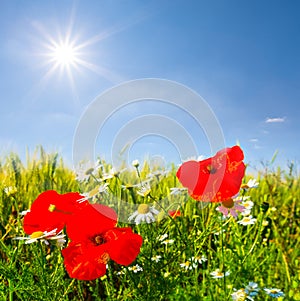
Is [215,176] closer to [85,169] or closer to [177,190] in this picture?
[177,190]

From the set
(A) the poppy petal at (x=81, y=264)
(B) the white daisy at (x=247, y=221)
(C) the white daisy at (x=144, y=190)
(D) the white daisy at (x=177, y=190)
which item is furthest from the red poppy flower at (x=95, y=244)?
(B) the white daisy at (x=247, y=221)

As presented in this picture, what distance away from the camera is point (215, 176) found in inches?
38.9

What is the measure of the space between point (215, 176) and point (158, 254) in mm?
883

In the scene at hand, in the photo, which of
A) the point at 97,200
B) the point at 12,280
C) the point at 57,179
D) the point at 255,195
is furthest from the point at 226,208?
the point at 255,195

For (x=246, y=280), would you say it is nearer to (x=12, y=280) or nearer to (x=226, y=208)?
(x=226, y=208)

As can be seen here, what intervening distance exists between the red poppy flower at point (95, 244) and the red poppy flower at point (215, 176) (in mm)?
207

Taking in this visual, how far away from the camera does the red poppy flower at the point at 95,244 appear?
86 cm

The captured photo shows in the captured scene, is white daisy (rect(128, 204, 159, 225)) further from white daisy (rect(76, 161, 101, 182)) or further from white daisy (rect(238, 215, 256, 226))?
white daisy (rect(238, 215, 256, 226))

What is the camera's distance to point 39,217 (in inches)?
38.2

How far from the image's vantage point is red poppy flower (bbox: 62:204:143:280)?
2.82 feet

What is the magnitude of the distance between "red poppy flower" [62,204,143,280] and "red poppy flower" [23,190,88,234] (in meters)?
0.05

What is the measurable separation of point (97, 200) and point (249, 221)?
849 mm

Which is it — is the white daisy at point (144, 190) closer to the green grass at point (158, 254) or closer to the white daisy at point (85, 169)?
the green grass at point (158, 254)

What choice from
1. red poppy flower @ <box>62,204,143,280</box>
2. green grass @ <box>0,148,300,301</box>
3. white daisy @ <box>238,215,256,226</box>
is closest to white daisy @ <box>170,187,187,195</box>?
green grass @ <box>0,148,300,301</box>
